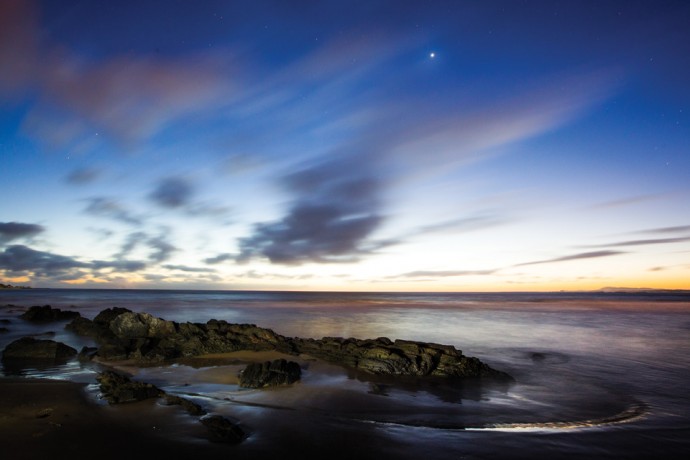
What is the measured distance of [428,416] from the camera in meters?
9.84

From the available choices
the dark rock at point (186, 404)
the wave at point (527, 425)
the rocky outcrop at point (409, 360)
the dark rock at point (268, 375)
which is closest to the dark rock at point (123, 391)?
the dark rock at point (186, 404)

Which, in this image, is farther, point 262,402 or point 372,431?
point 262,402

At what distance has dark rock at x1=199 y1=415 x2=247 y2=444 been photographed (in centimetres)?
754

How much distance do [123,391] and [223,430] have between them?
3.96 m

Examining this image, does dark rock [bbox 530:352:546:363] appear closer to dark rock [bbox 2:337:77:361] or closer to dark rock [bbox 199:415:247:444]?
dark rock [bbox 199:415:247:444]

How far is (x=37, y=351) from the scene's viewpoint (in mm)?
15789

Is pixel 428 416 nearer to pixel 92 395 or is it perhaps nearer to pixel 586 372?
pixel 92 395

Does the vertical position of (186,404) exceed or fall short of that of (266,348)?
it exceeds it

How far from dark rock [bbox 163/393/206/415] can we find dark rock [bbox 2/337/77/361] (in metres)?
9.68

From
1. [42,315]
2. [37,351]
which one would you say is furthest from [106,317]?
[42,315]

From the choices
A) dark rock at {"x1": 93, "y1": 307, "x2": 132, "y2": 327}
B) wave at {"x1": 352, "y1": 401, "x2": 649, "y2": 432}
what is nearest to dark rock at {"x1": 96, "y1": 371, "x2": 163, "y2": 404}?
wave at {"x1": 352, "y1": 401, "x2": 649, "y2": 432}

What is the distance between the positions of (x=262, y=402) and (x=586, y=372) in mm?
15262

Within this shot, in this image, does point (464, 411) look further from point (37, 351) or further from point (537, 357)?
point (37, 351)

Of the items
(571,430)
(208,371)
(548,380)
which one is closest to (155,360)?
(208,371)
